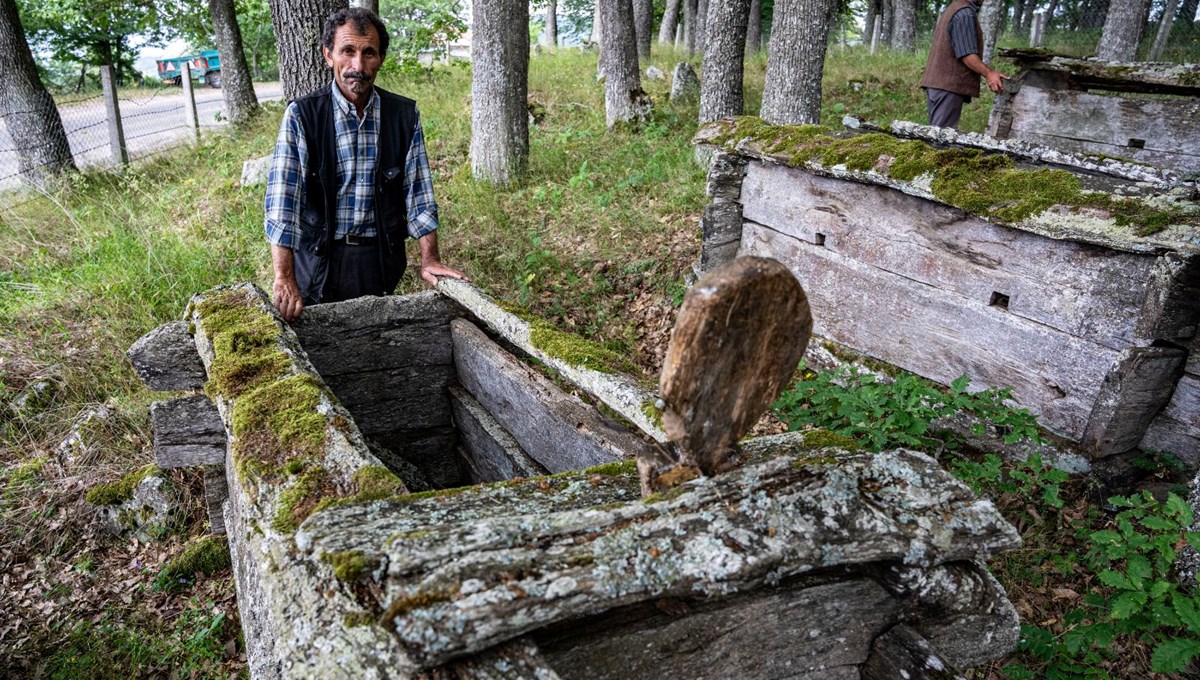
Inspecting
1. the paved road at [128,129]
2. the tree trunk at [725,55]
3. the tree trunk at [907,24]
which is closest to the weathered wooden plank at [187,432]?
the tree trunk at [725,55]

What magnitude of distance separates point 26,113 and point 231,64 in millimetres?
3402

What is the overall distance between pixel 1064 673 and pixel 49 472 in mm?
5739

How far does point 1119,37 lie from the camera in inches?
486

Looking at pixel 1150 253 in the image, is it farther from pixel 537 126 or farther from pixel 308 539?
pixel 537 126

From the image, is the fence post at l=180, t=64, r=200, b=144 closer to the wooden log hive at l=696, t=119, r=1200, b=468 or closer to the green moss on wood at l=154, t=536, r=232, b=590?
the green moss on wood at l=154, t=536, r=232, b=590

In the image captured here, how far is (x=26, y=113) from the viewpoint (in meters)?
9.89

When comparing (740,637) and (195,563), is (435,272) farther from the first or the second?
(740,637)

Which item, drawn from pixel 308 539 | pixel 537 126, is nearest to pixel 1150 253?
pixel 308 539

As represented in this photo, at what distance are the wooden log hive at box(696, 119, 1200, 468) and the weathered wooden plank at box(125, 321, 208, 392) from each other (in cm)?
348

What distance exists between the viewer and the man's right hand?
3245 millimetres

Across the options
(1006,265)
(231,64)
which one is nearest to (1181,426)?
(1006,265)

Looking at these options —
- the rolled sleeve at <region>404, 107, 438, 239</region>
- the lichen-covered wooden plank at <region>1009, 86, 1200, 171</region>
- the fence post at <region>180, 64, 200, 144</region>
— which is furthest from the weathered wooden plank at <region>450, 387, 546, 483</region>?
the fence post at <region>180, 64, 200, 144</region>

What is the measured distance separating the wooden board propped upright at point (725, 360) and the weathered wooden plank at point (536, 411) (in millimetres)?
843

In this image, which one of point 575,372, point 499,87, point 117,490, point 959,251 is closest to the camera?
point 575,372
